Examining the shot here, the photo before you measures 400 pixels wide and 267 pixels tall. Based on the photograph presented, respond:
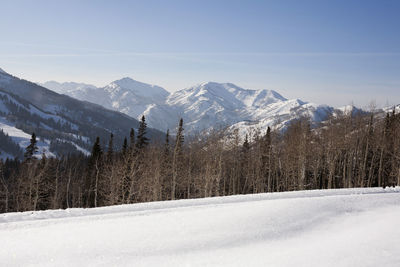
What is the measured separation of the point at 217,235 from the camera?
34.4ft

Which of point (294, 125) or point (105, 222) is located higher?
point (294, 125)

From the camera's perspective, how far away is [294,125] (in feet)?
131

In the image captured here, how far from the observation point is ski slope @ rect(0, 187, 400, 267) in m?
8.70

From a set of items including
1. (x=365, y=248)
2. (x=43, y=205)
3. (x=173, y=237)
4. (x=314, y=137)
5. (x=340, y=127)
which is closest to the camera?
(x=365, y=248)

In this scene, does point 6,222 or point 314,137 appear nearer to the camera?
point 6,222

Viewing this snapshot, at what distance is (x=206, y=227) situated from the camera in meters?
11.2

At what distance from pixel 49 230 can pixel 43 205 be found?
3754 centimetres

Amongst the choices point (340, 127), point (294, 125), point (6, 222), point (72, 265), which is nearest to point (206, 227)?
point (72, 265)

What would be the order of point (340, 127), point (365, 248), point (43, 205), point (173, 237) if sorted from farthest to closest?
1. point (43, 205)
2. point (340, 127)
3. point (173, 237)
4. point (365, 248)

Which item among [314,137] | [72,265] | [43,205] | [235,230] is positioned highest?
[314,137]

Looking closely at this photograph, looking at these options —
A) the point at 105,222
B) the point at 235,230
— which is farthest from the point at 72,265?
the point at 235,230

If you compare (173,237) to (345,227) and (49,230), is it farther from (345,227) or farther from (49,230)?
(345,227)

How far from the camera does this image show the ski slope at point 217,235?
28.6ft

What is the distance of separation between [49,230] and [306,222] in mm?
10926
